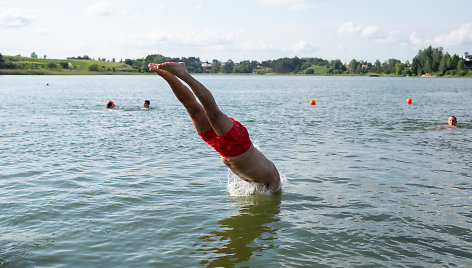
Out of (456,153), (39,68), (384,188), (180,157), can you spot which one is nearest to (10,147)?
(180,157)

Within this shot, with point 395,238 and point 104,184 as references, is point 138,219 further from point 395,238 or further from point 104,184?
point 395,238

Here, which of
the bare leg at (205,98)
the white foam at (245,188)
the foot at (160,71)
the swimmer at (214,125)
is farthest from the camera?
the white foam at (245,188)

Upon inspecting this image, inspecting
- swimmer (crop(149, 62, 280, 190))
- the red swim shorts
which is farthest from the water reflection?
the red swim shorts

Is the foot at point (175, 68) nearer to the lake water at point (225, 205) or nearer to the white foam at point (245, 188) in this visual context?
the lake water at point (225, 205)

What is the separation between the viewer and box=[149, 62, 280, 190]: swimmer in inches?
295

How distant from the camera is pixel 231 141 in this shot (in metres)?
8.34

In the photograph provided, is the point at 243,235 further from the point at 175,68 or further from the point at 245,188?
the point at 175,68

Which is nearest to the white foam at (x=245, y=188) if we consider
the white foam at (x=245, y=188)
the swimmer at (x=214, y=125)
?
the white foam at (x=245, y=188)

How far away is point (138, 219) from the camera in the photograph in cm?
932

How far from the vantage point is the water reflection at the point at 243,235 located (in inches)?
292

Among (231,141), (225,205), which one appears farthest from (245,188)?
(231,141)

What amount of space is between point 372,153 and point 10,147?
15.6 meters

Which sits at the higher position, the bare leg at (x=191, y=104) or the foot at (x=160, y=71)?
the foot at (x=160, y=71)

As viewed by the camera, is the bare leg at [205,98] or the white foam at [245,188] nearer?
the bare leg at [205,98]
